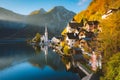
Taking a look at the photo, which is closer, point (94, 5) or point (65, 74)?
point (65, 74)

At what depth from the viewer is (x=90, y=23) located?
87.3 metres

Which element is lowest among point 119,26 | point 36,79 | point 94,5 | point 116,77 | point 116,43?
point 36,79

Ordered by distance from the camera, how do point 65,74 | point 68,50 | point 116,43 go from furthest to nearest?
point 68,50, point 65,74, point 116,43

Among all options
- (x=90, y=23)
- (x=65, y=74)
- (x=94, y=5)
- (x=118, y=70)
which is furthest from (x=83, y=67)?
(x=94, y=5)

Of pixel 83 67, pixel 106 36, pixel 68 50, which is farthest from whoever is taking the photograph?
pixel 68 50

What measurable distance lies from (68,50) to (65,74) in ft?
74.9

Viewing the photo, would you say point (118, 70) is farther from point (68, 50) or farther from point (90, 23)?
point (90, 23)

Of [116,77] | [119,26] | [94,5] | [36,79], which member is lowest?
[36,79]

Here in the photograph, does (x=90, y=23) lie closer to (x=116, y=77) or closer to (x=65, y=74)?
(x=65, y=74)

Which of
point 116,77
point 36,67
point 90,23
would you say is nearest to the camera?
point 116,77

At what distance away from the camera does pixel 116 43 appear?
1164 inches

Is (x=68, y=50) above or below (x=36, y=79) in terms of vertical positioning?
above

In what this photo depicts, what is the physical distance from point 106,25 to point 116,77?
13158 millimetres

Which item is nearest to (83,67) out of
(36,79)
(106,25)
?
(36,79)
